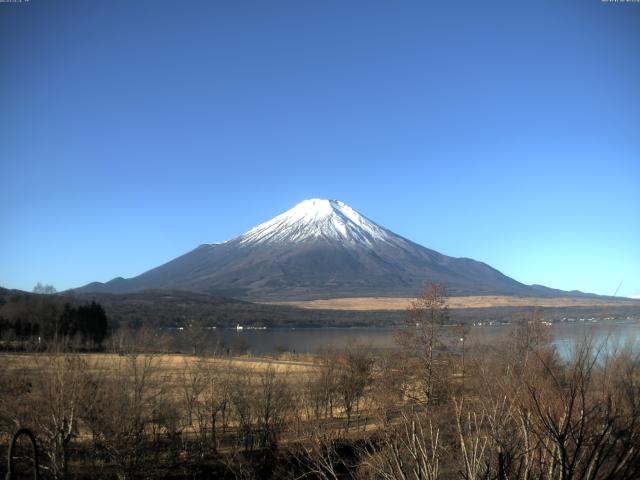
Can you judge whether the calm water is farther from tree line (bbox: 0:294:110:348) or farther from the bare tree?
tree line (bbox: 0:294:110:348)

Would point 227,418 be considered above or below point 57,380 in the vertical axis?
below

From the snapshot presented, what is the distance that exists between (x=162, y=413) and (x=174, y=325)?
114319 mm

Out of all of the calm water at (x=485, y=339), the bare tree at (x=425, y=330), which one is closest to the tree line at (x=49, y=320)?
the calm water at (x=485, y=339)

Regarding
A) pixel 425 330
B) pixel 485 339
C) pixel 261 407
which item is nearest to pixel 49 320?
pixel 485 339

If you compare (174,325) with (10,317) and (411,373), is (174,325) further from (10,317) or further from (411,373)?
(411,373)

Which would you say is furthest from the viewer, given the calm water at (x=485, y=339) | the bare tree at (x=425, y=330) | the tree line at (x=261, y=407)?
the bare tree at (x=425, y=330)

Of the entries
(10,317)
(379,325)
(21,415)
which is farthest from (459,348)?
(379,325)

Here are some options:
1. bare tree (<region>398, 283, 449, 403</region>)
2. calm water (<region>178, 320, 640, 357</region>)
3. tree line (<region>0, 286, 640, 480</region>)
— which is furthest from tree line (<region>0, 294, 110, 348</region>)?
bare tree (<region>398, 283, 449, 403</region>)

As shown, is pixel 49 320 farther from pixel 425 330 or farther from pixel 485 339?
pixel 425 330

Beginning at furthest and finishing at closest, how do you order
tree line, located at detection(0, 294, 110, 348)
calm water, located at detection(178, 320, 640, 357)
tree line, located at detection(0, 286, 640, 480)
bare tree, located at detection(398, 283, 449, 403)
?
tree line, located at detection(0, 294, 110, 348), bare tree, located at detection(398, 283, 449, 403), tree line, located at detection(0, 286, 640, 480), calm water, located at detection(178, 320, 640, 357)

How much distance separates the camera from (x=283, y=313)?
536 ft

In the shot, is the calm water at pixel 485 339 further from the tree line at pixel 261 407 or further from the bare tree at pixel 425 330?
the bare tree at pixel 425 330

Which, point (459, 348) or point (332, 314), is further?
point (332, 314)

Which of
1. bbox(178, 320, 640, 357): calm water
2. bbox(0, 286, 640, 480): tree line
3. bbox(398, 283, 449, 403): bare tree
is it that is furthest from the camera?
bbox(398, 283, 449, 403): bare tree
